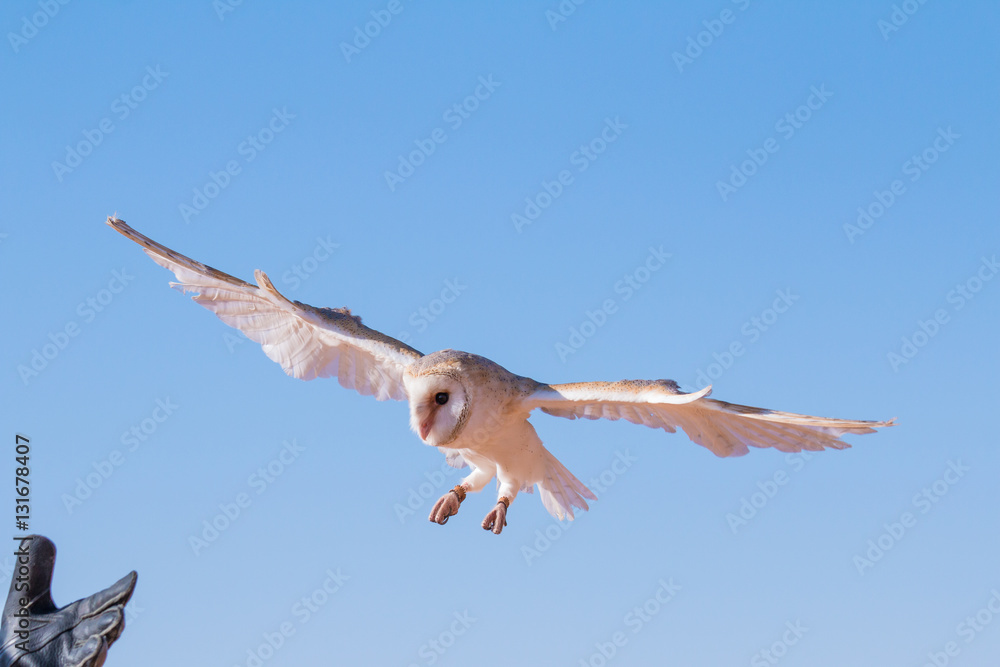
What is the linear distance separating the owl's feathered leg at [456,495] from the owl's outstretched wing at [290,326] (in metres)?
1.22

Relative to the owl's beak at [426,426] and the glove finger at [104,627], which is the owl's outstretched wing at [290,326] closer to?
the owl's beak at [426,426]

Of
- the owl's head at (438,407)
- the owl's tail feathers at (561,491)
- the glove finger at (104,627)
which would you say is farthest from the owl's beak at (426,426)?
the glove finger at (104,627)

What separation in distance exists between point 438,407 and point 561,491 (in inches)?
82.6

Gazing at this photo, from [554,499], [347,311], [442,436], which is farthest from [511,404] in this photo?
[347,311]

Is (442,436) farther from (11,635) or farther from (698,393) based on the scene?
(11,635)

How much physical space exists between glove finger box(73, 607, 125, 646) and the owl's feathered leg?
4.15m

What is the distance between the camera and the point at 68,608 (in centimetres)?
638

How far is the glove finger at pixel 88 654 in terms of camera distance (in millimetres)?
6133

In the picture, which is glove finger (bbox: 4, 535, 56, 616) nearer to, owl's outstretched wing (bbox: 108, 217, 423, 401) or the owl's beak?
the owl's beak

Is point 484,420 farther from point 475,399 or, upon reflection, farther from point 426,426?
point 426,426

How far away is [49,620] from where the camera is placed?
6383mm

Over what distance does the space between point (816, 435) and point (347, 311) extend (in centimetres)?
478

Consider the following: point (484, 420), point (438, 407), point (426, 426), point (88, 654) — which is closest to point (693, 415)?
point (484, 420)

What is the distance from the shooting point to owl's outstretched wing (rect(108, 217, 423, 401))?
35.9 feet
